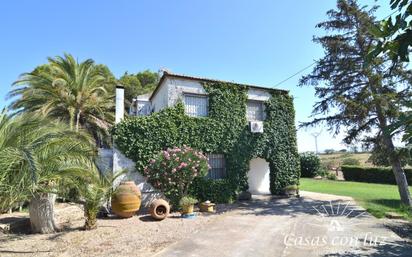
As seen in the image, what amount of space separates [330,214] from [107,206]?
9425mm

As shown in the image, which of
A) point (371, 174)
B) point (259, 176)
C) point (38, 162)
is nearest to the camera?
point (38, 162)

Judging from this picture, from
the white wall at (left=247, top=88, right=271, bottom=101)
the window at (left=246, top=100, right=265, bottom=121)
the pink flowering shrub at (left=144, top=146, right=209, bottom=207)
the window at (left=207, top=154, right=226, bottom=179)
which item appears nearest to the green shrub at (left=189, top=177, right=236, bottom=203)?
the window at (left=207, top=154, right=226, bottom=179)

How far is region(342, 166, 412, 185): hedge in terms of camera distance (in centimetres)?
2766

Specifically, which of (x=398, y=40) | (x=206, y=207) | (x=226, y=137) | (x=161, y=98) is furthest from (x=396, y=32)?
(x=161, y=98)

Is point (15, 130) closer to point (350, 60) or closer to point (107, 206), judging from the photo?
point (107, 206)

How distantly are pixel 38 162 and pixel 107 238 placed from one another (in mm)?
2979

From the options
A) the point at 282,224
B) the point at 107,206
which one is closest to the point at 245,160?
the point at 282,224

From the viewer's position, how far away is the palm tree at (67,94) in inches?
713

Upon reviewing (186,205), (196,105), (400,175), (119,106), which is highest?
(196,105)

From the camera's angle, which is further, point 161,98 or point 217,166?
point 161,98

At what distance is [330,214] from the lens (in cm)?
1201

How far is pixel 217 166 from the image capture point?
16.1m

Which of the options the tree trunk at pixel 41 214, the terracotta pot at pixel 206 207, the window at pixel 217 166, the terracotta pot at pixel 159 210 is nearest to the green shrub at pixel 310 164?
the window at pixel 217 166

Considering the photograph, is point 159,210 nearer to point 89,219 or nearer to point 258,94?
point 89,219
